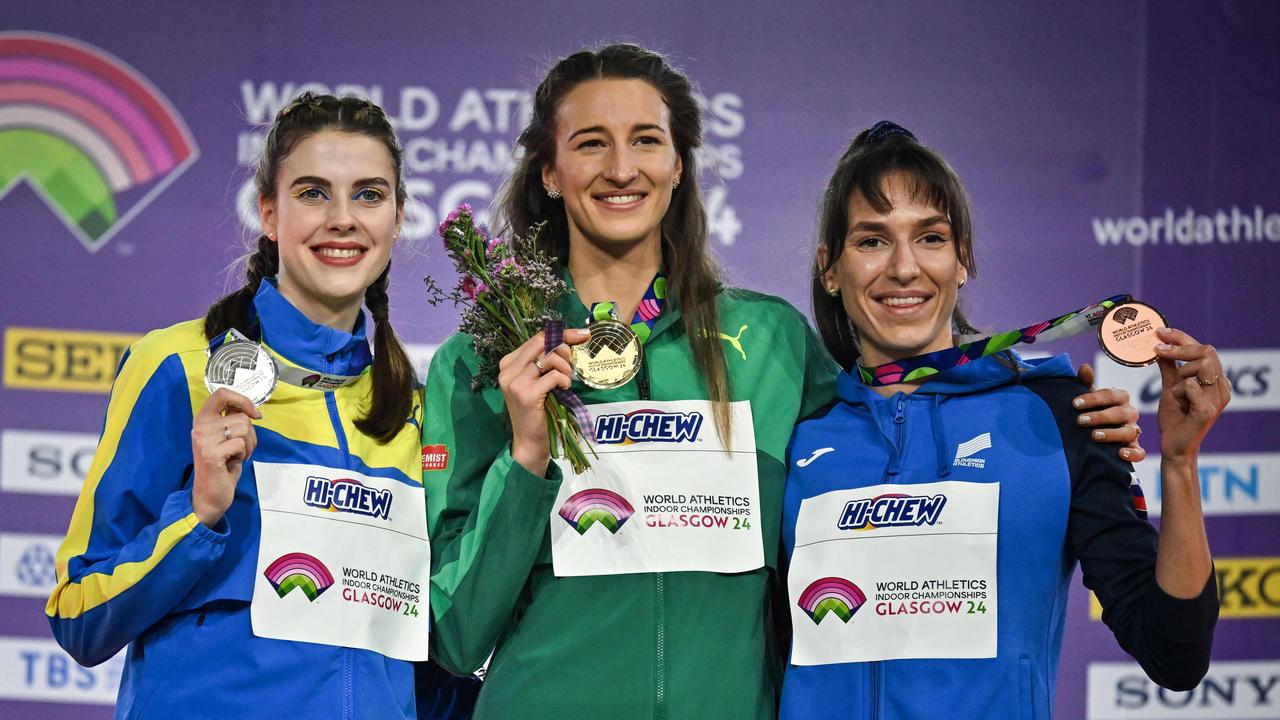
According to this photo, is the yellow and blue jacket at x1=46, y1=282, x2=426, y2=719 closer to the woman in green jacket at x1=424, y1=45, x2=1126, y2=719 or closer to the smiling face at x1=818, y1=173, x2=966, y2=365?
the woman in green jacket at x1=424, y1=45, x2=1126, y2=719

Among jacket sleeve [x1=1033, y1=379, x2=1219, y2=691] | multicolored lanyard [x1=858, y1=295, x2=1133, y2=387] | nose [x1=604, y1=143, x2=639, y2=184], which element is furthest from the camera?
nose [x1=604, y1=143, x2=639, y2=184]

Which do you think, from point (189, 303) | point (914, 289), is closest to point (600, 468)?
point (914, 289)

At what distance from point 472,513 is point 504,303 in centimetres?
37

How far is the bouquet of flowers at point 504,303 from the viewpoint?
1.96 m

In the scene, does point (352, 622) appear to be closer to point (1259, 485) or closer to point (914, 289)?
point (914, 289)

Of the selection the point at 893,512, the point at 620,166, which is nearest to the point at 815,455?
the point at 893,512

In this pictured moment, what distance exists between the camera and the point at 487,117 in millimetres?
3770

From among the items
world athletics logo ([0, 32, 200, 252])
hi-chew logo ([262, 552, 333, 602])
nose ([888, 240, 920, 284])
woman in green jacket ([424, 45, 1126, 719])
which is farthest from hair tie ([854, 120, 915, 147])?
world athletics logo ([0, 32, 200, 252])

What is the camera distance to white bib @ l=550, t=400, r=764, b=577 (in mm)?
1977

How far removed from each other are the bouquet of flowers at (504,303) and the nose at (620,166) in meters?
0.22

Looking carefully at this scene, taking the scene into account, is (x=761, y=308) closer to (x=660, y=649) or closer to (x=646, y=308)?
(x=646, y=308)

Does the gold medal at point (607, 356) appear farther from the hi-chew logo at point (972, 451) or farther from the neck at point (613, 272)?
the hi-chew logo at point (972, 451)

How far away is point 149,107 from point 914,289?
8.95ft

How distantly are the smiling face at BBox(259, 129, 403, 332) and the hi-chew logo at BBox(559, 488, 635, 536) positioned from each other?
552 millimetres
